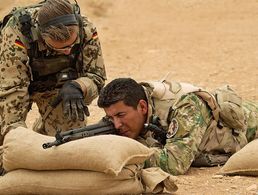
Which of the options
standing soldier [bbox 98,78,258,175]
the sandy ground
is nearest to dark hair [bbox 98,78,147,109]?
standing soldier [bbox 98,78,258,175]

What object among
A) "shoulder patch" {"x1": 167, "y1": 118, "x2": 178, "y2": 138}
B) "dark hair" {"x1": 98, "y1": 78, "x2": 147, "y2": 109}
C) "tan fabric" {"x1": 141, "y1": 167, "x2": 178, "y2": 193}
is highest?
"dark hair" {"x1": 98, "y1": 78, "x2": 147, "y2": 109}

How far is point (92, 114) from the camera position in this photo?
27.8 feet

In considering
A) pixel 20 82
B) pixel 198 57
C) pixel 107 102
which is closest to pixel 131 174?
pixel 107 102

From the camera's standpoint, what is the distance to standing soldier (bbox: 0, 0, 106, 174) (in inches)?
221

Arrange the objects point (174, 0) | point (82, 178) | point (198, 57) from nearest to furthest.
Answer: point (82, 178), point (198, 57), point (174, 0)

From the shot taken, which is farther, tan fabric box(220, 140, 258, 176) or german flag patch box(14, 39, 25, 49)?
german flag patch box(14, 39, 25, 49)

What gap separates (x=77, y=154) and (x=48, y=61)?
1.61m

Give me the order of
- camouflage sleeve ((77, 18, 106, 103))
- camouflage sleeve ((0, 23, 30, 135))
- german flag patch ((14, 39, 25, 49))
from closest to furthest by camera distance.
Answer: camouflage sleeve ((0, 23, 30, 135)) < german flag patch ((14, 39, 25, 49)) < camouflage sleeve ((77, 18, 106, 103))

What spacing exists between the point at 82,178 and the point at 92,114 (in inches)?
152

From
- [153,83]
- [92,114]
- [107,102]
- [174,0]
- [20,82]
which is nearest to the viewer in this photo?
[107,102]

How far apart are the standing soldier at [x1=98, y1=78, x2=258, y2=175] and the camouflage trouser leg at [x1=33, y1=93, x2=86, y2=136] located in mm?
1189

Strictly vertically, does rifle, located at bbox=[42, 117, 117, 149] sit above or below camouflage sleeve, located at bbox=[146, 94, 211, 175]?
above

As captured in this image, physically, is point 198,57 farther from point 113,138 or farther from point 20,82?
point 113,138

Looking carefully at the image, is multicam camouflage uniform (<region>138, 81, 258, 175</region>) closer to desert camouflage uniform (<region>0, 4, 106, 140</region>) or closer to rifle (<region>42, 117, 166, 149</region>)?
rifle (<region>42, 117, 166, 149</region>)
